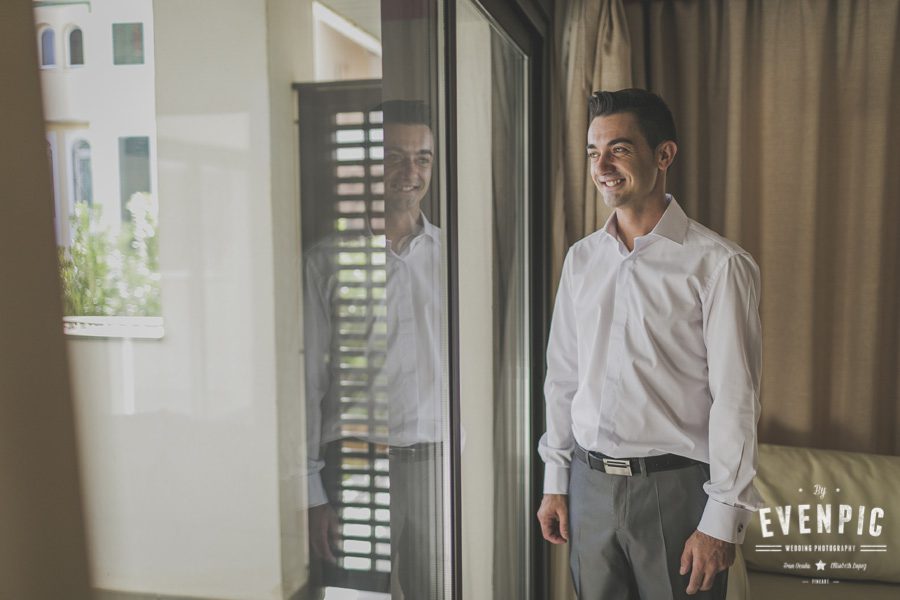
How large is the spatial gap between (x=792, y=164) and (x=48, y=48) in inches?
91.6

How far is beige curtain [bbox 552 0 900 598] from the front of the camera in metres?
2.25

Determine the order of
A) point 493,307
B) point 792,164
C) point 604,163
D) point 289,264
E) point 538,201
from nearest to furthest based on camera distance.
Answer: point 289,264, point 604,163, point 493,307, point 538,201, point 792,164

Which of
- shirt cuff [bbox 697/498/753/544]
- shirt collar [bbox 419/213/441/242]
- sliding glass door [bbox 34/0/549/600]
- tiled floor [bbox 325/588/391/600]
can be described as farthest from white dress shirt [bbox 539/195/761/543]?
tiled floor [bbox 325/588/391/600]

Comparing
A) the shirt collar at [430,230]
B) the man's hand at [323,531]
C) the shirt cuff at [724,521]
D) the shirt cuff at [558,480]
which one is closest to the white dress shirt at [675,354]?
the shirt cuff at [724,521]

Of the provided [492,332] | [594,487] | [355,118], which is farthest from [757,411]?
[355,118]

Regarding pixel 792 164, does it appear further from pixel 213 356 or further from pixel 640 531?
pixel 213 356

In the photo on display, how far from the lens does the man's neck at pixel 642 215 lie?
1451 mm

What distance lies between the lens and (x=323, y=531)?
806 mm

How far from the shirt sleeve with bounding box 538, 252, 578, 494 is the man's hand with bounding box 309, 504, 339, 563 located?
88cm

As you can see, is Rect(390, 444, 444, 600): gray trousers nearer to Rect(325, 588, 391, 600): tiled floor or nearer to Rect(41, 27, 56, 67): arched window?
Rect(325, 588, 391, 600): tiled floor

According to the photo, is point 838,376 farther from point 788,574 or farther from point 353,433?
point 353,433

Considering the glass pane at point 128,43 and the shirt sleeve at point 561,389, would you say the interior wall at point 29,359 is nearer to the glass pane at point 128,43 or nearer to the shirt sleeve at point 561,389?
the glass pane at point 128,43

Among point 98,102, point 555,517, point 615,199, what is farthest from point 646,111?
point 98,102

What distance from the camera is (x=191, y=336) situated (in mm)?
583
